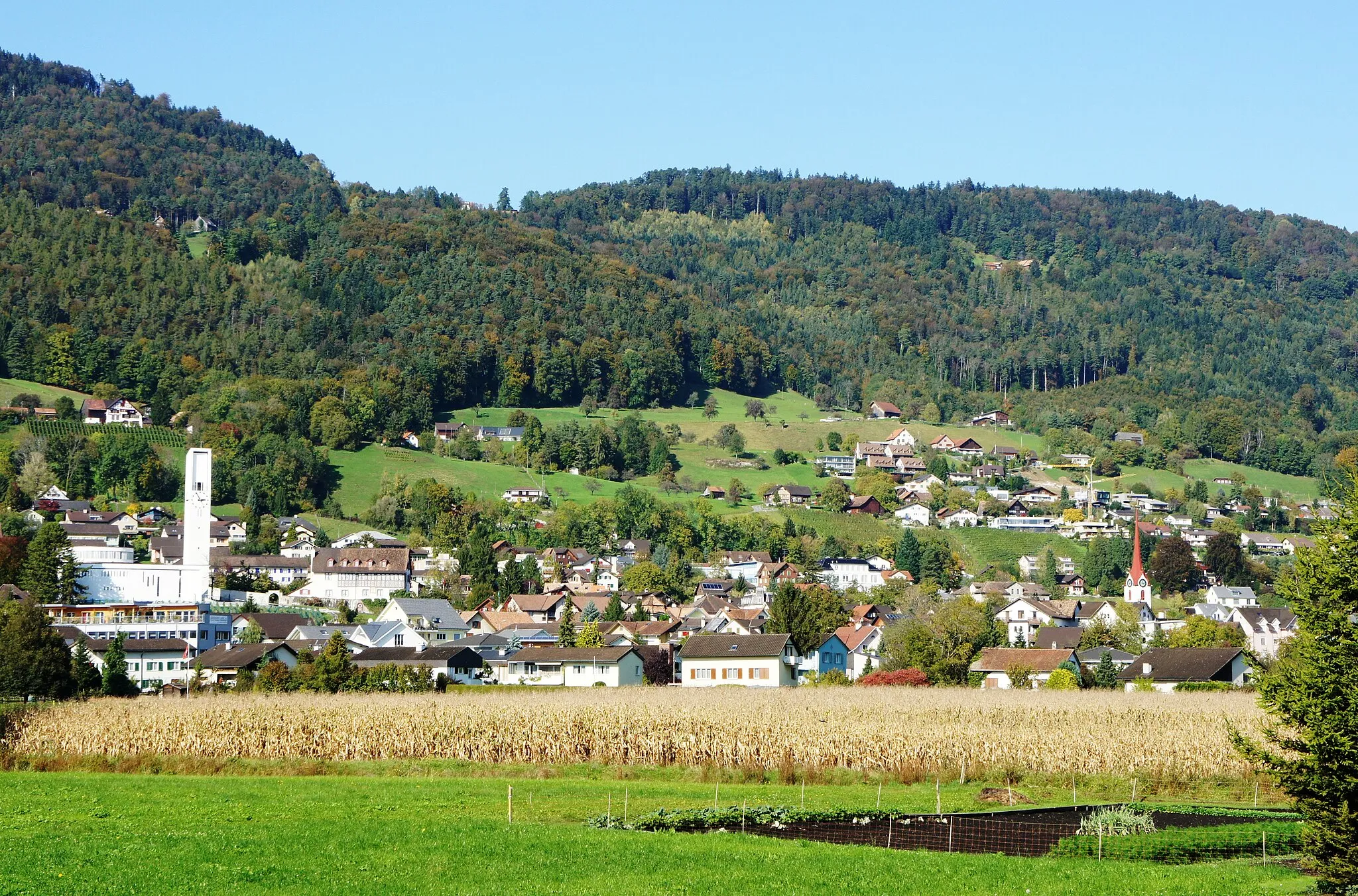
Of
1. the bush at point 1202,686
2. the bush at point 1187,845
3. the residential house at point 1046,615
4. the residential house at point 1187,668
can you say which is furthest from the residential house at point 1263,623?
the bush at point 1187,845

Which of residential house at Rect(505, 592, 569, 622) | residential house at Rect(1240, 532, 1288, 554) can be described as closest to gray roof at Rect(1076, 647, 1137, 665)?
residential house at Rect(505, 592, 569, 622)

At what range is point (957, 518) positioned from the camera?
141875 mm

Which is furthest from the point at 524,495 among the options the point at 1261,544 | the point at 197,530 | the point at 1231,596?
the point at 1261,544

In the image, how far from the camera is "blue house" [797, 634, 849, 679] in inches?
2840

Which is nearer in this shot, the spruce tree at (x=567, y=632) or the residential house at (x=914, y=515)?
the spruce tree at (x=567, y=632)

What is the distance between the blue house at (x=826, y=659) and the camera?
7212 cm

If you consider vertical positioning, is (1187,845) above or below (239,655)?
above

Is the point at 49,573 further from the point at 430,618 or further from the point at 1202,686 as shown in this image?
the point at 1202,686

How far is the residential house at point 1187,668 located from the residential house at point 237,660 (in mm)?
34795

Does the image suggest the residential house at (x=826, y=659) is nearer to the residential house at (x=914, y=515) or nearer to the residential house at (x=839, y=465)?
the residential house at (x=914, y=515)

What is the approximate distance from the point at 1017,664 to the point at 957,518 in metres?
77.3

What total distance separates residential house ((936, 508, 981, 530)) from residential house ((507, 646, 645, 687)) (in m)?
74.5

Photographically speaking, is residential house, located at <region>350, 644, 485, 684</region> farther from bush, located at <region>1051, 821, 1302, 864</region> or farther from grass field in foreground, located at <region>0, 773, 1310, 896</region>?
bush, located at <region>1051, 821, 1302, 864</region>

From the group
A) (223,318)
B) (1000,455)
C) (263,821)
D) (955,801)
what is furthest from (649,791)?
(223,318)
